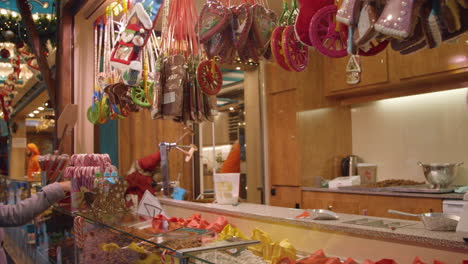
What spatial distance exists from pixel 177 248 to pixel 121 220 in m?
0.77

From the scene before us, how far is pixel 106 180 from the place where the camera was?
2.39 metres

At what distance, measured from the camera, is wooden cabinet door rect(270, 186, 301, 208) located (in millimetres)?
4812

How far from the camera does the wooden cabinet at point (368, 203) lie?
353 centimetres

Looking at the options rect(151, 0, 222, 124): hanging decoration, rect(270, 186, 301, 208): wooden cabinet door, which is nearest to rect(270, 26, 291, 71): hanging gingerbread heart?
rect(151, 0, 222, 124): hanging decoration

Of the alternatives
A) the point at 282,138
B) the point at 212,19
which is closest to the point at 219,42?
the point at 212,19

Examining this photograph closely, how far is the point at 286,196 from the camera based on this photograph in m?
4.96

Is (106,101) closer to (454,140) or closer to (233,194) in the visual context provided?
(233,194)

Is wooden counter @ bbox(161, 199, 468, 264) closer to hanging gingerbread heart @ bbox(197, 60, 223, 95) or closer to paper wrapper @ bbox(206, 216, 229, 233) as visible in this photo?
paper wrapper @ bbox(206, 216, 229, 233)

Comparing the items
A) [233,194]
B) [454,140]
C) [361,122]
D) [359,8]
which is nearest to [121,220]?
[233,194]

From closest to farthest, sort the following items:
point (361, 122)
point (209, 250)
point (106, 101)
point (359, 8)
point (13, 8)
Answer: point (359, 8), point (209, 250), point (106, 101), point (13, 8), point (361, 122)

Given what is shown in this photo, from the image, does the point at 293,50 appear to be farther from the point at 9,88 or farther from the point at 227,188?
the point at 9,88

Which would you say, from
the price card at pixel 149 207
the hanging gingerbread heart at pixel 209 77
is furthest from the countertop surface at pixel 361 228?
the hanging gingerbread heart at pixel 209 77

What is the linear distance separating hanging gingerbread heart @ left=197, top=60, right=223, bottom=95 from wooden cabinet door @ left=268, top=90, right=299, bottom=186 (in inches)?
113

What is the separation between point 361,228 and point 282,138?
3555 millimetres
